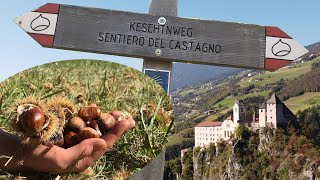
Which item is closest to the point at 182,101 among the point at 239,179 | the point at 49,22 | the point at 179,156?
the point at 179,156

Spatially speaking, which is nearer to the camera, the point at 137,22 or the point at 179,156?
the point at 137,22

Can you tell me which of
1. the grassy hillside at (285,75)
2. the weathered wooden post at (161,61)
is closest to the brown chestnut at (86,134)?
the weathered wooden post at (161,61)

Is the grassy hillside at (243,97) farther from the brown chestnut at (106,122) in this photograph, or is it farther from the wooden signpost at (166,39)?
the brown chestnut at (106,122)

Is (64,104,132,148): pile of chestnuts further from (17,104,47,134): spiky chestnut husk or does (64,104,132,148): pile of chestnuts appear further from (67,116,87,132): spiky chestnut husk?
(17,104,47,134): spiky chestnut husk

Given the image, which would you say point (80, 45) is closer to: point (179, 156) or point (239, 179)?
point (239, 179)

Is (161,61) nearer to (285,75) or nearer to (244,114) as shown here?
(244,114)

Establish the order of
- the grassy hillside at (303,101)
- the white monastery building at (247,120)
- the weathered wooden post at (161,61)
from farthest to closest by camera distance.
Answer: the grassy hillside at (303,101) < the white monastery building at (247,120) < the weathered wooden post at (161,61)

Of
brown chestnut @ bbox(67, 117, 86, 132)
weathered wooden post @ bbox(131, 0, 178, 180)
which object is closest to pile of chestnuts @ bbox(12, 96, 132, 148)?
brown chestnut @ bbox(67, 117, 86, 132)

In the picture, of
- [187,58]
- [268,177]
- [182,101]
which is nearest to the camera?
[187,58]
